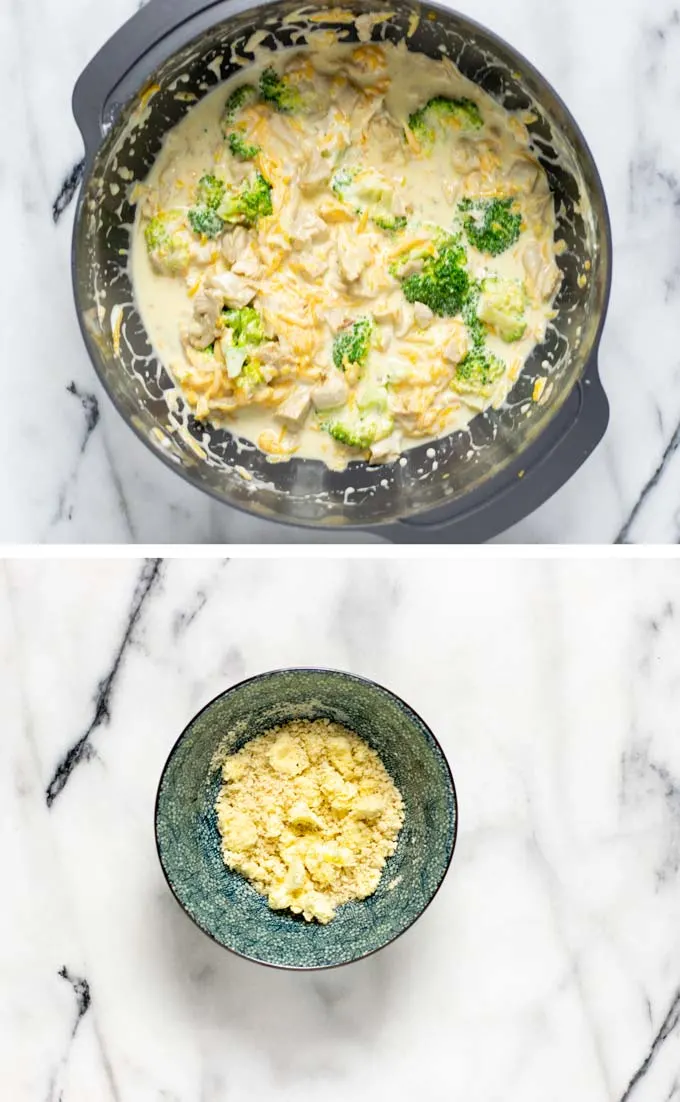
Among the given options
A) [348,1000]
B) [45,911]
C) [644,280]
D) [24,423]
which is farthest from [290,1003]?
[644,280]

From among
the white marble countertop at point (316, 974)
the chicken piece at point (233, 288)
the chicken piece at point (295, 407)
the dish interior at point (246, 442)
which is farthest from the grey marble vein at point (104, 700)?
the chicken piece at point (233, 288)

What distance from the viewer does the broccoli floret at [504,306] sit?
5.19 ft

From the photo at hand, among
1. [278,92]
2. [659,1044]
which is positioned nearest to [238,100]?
[278,92]

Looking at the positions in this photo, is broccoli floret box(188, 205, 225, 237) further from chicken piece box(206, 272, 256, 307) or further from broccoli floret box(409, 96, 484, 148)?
broccoli floret box(409, 96, 484, 148)

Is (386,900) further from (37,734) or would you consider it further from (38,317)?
(38,317)

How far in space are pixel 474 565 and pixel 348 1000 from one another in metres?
0.64

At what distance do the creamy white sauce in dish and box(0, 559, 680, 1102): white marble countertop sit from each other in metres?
0.28

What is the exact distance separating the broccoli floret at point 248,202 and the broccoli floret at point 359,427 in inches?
12.2

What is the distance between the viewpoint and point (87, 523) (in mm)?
1611

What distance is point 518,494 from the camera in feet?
4.88

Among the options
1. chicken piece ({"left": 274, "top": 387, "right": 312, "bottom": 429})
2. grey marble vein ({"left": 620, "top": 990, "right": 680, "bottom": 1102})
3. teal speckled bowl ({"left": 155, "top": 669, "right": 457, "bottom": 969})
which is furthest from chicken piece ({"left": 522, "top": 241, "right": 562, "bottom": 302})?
grey marble vein ({"left": 620, "top": 990, "right": 680, "bottom": 1102})

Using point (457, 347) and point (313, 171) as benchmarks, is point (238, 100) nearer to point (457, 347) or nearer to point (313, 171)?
point (313, 171)

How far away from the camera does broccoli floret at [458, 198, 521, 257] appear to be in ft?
5.17

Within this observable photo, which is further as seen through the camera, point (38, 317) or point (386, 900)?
point (38, 317)
